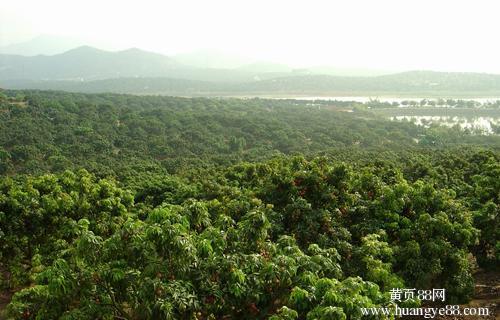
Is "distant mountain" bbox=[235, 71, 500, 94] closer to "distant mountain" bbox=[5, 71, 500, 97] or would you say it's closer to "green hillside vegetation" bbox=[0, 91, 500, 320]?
"distant mountain" bbox=[5, 71, 500, 97]

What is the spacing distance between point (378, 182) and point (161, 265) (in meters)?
9.35

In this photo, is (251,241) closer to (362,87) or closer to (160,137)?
(160,137)

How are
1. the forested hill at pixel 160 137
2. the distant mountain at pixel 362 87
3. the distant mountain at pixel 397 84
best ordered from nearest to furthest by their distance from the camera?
the forested hill at pixel 160 137
the distant mountain at pixel 362 87
the distant mountain at pixel 397 84

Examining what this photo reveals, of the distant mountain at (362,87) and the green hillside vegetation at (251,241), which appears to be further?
the distant mountain at (362,87)

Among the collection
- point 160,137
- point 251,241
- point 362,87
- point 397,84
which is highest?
point 397,84

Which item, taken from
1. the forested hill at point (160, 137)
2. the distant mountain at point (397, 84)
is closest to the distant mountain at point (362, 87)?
the distant mountain at point (397, 84)

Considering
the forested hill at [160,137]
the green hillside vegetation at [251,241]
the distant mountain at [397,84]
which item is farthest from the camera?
the distant mountain at [397,84]

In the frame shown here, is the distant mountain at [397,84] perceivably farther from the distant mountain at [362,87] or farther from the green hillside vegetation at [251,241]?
the green hillside vegetation at [251,241]

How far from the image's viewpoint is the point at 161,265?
8039 millimetres

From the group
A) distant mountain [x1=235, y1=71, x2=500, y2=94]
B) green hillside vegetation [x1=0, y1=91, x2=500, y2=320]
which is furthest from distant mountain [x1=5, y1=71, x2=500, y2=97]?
green hillside vegetation [x1=0, y1=91, x2=500, y2=320]

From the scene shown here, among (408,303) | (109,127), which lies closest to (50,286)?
(408,303)

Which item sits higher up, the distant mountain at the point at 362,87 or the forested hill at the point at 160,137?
the distant mountain at the point at 362,87

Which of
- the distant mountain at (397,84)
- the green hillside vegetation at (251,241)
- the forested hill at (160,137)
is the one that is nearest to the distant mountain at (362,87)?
the distant mountain at (397,84)

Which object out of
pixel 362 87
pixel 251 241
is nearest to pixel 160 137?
pixel 251 241
